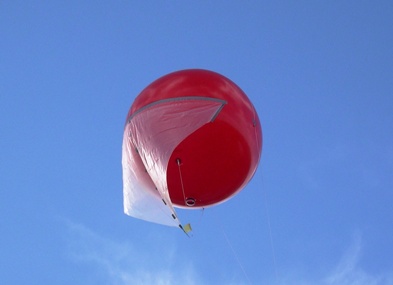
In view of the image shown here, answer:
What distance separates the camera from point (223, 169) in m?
9.70

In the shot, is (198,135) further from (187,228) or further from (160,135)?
(187,228)

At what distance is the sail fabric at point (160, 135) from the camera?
30.8 feet

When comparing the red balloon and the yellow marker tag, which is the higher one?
the red balloon

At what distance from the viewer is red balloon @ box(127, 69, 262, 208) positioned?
941 centimetres

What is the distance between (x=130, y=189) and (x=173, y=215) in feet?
4.71

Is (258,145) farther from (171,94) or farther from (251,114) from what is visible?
(171,94)

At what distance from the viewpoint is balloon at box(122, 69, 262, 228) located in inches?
371

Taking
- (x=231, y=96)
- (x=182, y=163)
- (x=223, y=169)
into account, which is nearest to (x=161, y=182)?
(x=182, y=163)

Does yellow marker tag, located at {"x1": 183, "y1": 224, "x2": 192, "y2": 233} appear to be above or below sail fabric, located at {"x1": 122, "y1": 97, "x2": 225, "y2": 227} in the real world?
below

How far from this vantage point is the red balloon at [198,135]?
9.41m

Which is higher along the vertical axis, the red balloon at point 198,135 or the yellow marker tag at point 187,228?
the red balloon at point 198,135

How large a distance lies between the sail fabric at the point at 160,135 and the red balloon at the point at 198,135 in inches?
0.7

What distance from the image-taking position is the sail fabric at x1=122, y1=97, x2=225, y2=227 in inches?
369

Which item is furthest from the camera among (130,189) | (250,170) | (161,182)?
(130,189)
